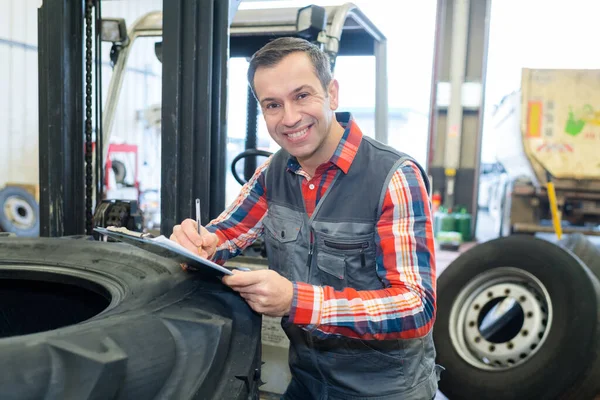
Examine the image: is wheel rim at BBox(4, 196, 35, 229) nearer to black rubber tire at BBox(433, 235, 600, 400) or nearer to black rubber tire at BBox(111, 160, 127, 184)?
black rubber tire at BBox(111, 160, 127, 184)

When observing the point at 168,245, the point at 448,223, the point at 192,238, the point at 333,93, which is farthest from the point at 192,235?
the point at 448,223

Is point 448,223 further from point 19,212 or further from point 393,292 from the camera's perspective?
point 393,292

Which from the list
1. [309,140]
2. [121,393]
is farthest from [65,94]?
[121,393]

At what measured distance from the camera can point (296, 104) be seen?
1381 millimetres

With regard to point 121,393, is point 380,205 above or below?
above

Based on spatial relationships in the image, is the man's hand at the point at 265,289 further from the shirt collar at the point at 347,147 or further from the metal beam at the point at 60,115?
the metal beam at the point at 60,115

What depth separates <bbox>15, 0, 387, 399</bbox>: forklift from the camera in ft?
2.79

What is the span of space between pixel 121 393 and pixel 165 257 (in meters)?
0.71

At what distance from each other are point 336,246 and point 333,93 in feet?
1.41

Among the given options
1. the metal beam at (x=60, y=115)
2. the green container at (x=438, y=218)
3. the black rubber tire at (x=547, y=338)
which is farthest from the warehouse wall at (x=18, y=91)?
the black rubber tire at (x=547, y=338)

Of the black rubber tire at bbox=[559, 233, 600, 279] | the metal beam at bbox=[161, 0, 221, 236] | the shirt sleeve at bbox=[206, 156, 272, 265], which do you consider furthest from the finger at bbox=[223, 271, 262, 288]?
the black rubber tire at bbox=[559, 233, 600, 279]

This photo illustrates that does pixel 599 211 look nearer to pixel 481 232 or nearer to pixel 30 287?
pixel 481 232

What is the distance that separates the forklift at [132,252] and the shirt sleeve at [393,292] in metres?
0.17

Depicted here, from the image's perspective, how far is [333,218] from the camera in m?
1.41
